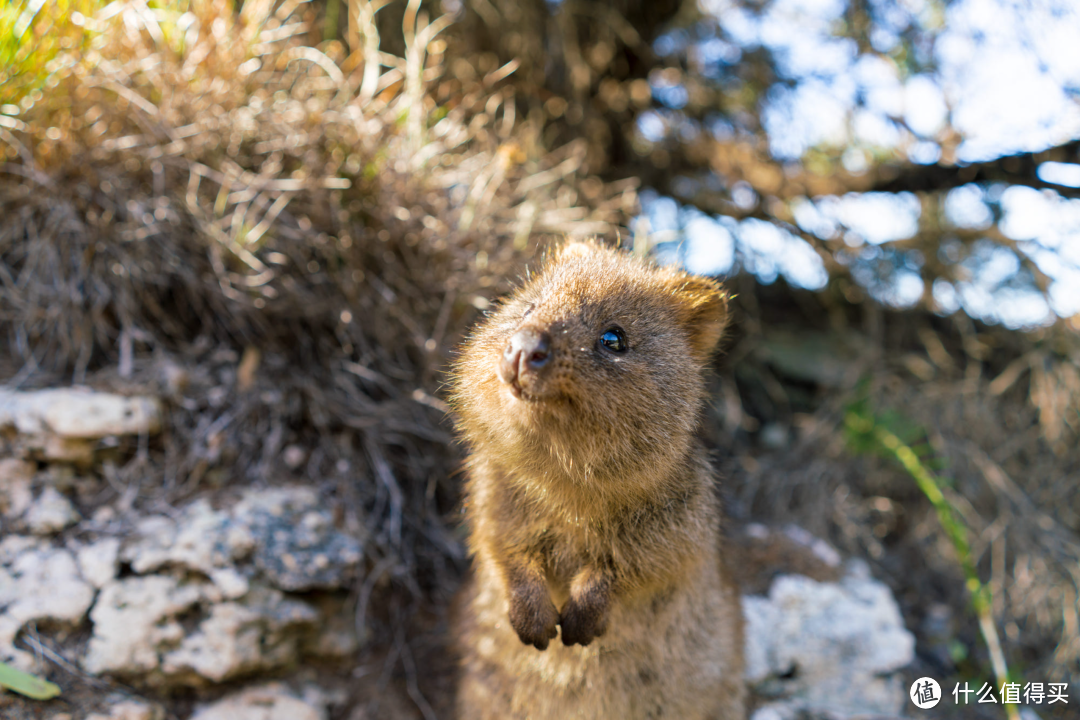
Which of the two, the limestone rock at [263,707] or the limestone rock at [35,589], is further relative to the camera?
the limestone rock at [263,707]

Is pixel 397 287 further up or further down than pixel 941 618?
further up

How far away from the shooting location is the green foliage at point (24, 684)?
7.70 feet

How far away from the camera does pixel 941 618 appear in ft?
12.9

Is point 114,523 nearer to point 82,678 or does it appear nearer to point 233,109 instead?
point 82,678

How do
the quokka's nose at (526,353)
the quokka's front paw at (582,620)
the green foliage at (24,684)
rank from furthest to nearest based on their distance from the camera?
1. the green foliage at (24,684)
2. the quokka's front paw at (582,620)
3. the quokka's nose at (526,353)

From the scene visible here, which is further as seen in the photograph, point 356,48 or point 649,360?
point 356,48

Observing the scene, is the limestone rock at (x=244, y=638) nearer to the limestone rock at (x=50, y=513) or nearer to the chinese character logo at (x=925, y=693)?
the limestone rock at (x=50, y=513)

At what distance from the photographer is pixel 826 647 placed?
3.38 meters

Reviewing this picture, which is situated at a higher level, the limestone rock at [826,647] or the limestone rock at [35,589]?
the limestone rock at [35,589]

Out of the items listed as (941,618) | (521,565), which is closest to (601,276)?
(521,565)

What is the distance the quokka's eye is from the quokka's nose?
261 mm

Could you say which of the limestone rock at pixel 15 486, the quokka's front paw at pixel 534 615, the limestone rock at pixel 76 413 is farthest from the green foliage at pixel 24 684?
the quokka's front paw at pixel 534 615

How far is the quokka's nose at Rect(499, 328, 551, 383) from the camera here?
1836mm

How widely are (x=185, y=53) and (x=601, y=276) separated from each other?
2.49m
